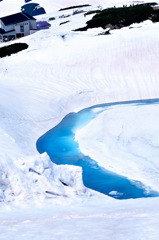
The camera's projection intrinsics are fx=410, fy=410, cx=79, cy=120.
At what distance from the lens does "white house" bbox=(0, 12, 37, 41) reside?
5620cm

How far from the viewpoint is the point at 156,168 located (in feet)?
47.7

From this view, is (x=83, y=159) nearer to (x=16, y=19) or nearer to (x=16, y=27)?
(x=16, y=27)

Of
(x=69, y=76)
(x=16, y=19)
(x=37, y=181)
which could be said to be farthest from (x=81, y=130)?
(x=16, y=19)

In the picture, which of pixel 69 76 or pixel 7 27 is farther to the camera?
pixel 7 27

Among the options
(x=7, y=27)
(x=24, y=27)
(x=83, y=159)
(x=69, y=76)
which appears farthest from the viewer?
(x=7, y=27)

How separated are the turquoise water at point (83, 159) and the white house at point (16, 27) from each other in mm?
35124

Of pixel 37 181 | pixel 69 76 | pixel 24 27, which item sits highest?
pixel 37 181

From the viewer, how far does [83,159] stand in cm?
1619

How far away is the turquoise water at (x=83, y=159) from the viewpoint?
43.0 ft

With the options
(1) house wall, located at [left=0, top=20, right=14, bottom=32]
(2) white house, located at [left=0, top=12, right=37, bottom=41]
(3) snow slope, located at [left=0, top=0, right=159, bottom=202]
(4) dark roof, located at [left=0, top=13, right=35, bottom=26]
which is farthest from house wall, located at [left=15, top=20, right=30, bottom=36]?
(3) snow slope, located at [left=0, top=0, right=159, bottom=202]

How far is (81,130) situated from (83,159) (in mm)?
4014

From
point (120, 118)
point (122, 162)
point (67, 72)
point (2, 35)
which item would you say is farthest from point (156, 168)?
point (2, 35)

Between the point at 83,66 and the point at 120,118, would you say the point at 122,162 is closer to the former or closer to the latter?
the point at 120,118

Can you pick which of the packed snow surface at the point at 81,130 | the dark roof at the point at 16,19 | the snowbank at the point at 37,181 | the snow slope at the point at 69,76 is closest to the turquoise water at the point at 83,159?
the packed snow surface at the point at 81,130
